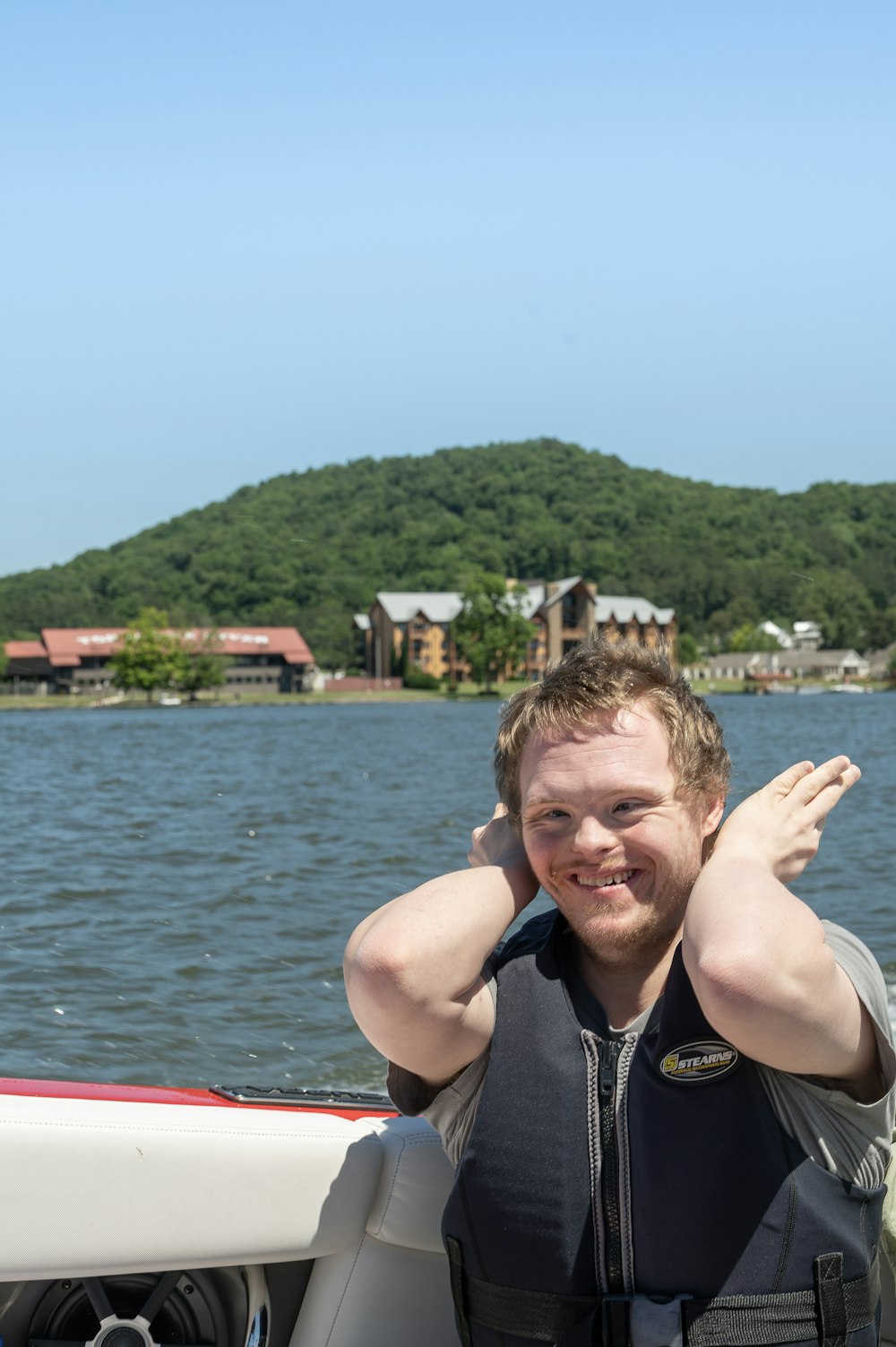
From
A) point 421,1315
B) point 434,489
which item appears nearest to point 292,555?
point 434,489

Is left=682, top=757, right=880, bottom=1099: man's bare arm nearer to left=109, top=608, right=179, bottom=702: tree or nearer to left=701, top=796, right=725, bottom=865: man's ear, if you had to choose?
left=701, top=796, right=725, bottom=865: man's ear

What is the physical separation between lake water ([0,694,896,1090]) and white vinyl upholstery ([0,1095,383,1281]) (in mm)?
1300

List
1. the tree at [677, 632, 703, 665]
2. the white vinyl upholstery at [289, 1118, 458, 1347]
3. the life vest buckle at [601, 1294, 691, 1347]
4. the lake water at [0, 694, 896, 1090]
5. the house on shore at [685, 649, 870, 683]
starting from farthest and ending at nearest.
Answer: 1. the house on shore at [685, 649, 870, 683]
2. the tree at [677, 632, 703, 665]
3. the lake water at [0, 694, 896, 1090]
4. the white vinyl upholstery at [289, 1118, 458, 1347]
5. the life vest buckle at [601, 1294, 691, 1347]

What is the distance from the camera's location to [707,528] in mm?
79875

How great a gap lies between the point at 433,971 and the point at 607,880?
0.31 m

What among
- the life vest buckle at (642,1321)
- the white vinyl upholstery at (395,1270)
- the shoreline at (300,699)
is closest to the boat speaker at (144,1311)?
the white vinyl upholstery at (395,1270)

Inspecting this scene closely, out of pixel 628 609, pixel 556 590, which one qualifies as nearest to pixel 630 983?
pixel 556 590

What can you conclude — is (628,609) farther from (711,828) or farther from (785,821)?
(785,821)

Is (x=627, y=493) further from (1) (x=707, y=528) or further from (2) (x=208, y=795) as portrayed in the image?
(2) (x=208, y=795)

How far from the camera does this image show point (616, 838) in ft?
6.36

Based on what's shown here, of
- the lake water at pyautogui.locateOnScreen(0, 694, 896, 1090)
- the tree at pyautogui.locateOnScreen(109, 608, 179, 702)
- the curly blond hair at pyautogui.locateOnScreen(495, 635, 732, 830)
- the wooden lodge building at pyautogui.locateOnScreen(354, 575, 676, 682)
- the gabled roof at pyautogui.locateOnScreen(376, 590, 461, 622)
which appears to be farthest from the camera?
the gabled roof at pyautogui.locateOnScreen(376, 590, 461, 622)

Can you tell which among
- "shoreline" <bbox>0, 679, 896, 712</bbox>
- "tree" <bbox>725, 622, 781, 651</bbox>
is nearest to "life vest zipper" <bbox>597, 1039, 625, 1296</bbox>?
"shoreline" <bbox>0, 679, 896, 712</bbox>

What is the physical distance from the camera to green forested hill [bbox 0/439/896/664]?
7081 cm

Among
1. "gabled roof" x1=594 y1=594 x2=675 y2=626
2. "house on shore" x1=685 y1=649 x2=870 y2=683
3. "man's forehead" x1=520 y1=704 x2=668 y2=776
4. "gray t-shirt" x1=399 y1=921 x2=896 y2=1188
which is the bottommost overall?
"house on shore" x1=685 y1=649 x2=870 y2=683
